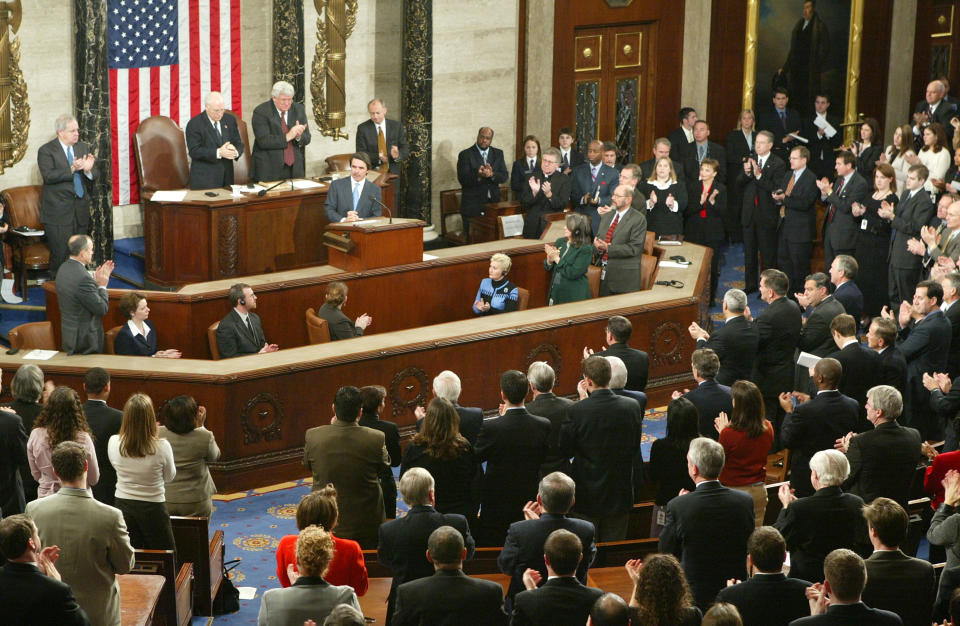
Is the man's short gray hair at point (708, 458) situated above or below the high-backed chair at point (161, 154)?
below

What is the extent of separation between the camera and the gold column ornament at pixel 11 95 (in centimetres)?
1240

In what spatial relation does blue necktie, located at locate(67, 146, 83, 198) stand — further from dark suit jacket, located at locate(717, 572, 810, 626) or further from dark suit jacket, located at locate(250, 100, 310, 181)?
dark suit jacket, located at locate(717, 572, 810, 626)

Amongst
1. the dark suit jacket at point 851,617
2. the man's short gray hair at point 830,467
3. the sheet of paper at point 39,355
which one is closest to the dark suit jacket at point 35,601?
the dark suit jacket at point 851,617

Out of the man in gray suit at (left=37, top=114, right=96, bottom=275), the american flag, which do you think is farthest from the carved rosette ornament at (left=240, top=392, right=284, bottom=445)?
the american flag

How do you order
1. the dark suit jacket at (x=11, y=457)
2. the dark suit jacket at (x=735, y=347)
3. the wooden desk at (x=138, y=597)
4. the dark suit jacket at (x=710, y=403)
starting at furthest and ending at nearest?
the dark suit jacket at (x=735, y=347)
the dark suit jacket at (x=710, y=403)
the dark suit jacket at (x=11, y=457)
the wooden desk at (x=138, y=597)

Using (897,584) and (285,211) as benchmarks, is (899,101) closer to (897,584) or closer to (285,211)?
(285,211)

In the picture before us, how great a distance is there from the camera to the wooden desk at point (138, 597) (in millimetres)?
5805

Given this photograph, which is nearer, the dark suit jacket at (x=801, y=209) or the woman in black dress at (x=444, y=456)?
the woman in black dress at (x=444, y=456)

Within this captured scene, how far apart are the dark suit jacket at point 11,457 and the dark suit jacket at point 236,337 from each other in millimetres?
2761

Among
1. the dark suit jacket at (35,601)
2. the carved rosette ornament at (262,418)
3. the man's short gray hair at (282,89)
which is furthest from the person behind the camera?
the man's short gray hair at (282,89)

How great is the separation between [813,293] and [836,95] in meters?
9.43

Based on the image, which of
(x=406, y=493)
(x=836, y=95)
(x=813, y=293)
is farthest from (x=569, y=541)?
(x=836, y=95)

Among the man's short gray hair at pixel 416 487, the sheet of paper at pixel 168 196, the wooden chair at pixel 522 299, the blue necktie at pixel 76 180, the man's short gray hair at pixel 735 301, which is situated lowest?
the wooden chair at pixel 522 299

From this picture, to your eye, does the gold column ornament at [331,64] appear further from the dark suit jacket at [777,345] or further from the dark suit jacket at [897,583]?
the dark suit jacket at [897,583]
